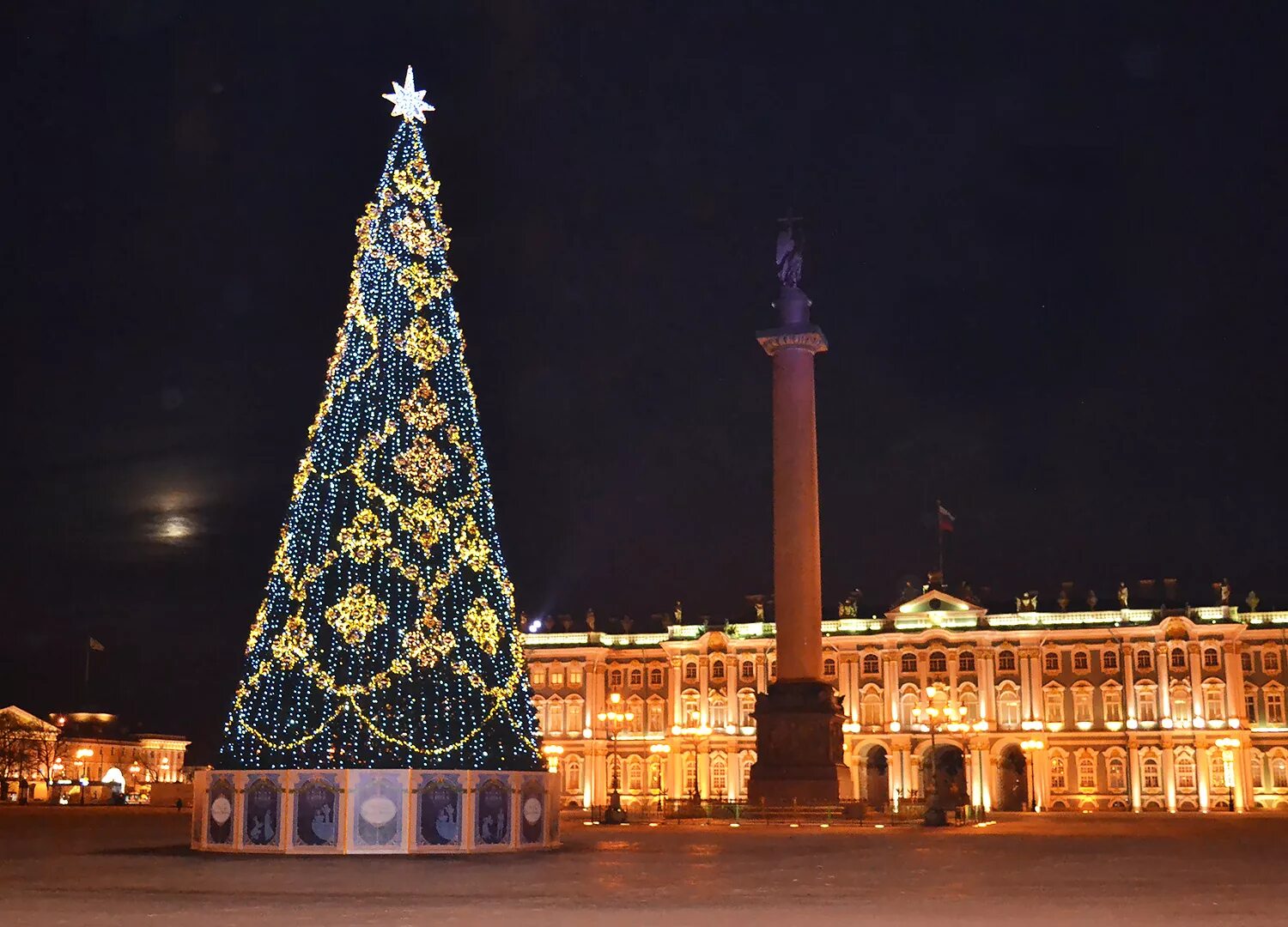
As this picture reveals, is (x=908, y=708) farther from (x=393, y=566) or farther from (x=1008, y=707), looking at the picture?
(x=393, y=566)

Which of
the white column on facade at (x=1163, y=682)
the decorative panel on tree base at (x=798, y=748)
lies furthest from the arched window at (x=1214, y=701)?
the decorative panel on tree base at (x=798, y=748)

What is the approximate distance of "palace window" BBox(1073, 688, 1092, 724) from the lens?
3310 inches

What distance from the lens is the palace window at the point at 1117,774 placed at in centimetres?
8150

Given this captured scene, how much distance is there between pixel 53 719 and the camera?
11656 centimetres

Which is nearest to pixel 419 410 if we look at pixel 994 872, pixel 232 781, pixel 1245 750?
pixel 232 781

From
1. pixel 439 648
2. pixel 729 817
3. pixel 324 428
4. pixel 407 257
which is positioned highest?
pixel 407 257

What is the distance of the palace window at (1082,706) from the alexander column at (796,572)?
37.3 metres

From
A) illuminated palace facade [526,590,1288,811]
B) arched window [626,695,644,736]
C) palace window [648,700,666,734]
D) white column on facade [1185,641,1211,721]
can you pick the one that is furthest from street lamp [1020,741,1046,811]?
arched window [626,695,644,736]

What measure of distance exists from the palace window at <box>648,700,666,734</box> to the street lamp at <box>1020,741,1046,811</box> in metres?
22.2

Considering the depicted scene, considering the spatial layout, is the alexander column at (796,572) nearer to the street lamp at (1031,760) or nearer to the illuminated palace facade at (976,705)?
the illuminated palace facade at (976,705)

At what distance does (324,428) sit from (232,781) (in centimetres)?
671

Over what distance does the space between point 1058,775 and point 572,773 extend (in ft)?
96.6

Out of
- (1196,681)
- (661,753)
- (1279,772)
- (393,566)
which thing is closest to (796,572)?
(393,566)

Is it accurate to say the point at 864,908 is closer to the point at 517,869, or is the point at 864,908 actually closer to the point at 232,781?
the point at 517,869
